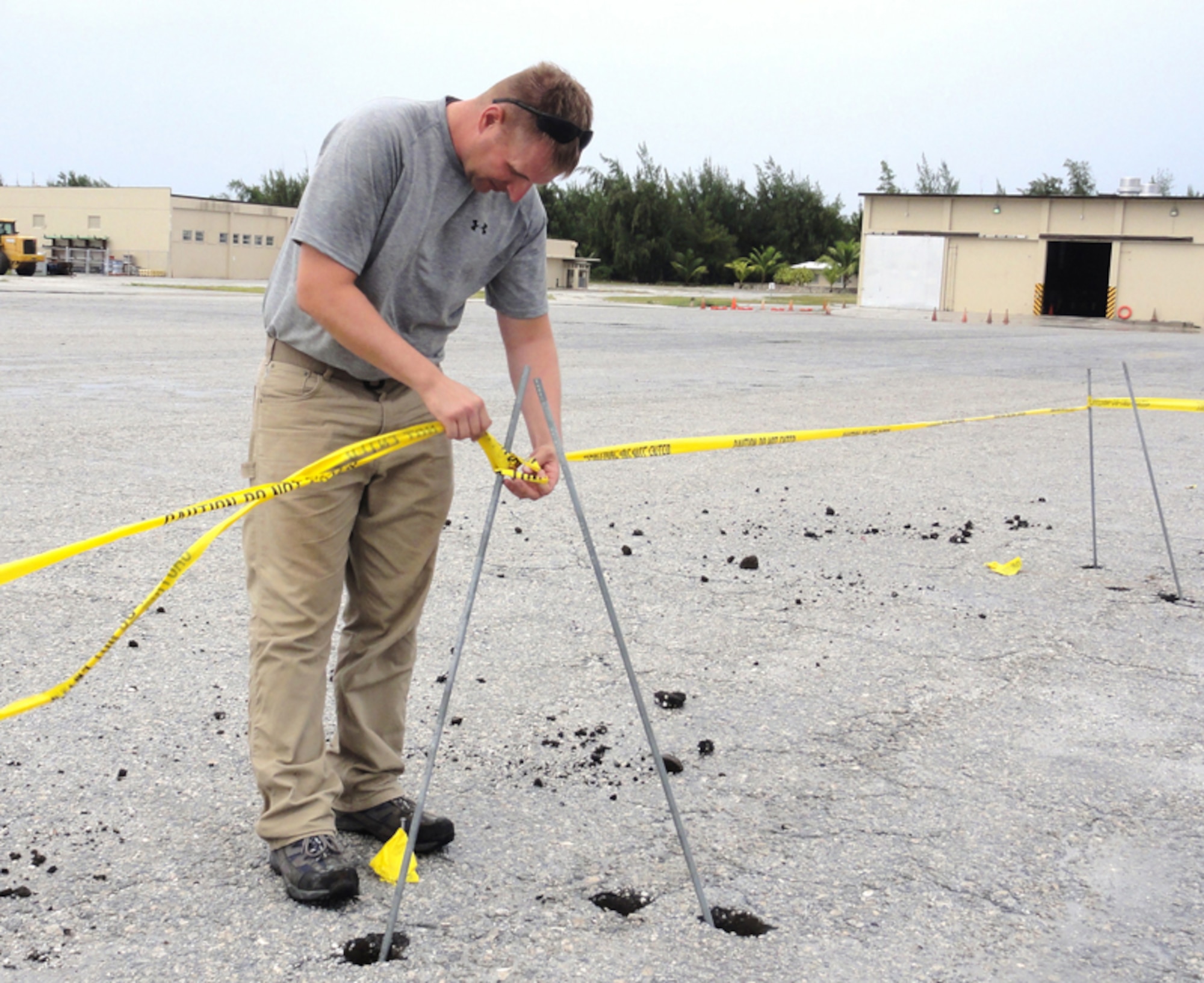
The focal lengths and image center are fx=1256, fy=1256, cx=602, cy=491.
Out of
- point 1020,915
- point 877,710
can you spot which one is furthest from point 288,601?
point 877,710

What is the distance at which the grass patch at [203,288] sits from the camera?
4144cm

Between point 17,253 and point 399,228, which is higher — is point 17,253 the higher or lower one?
the higher one

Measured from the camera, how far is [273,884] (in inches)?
119

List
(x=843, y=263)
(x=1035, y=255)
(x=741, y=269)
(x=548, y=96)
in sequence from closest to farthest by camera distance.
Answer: (x=548, y=96) < (x=1035, y=255) < (x=843, y=263) < (x=741, y=269)

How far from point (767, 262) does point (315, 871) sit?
79.5m

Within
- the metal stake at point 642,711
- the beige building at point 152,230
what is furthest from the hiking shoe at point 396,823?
the beige building at point 152,230

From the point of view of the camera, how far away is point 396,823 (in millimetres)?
3264

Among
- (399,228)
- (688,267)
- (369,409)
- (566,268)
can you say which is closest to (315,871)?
(369,409)

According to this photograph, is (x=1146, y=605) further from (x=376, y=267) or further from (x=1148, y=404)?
(x=376, y=267)

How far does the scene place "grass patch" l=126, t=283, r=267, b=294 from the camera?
4144cm

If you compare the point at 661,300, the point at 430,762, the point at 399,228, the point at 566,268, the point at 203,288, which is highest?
the point at 566,268

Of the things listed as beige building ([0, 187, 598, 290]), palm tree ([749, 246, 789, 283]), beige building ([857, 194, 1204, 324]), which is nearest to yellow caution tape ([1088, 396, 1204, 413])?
beige building ([857, 194, 1204, 324])

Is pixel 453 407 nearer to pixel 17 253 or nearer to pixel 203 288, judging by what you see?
pixel 203 288

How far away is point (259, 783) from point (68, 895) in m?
0.49
